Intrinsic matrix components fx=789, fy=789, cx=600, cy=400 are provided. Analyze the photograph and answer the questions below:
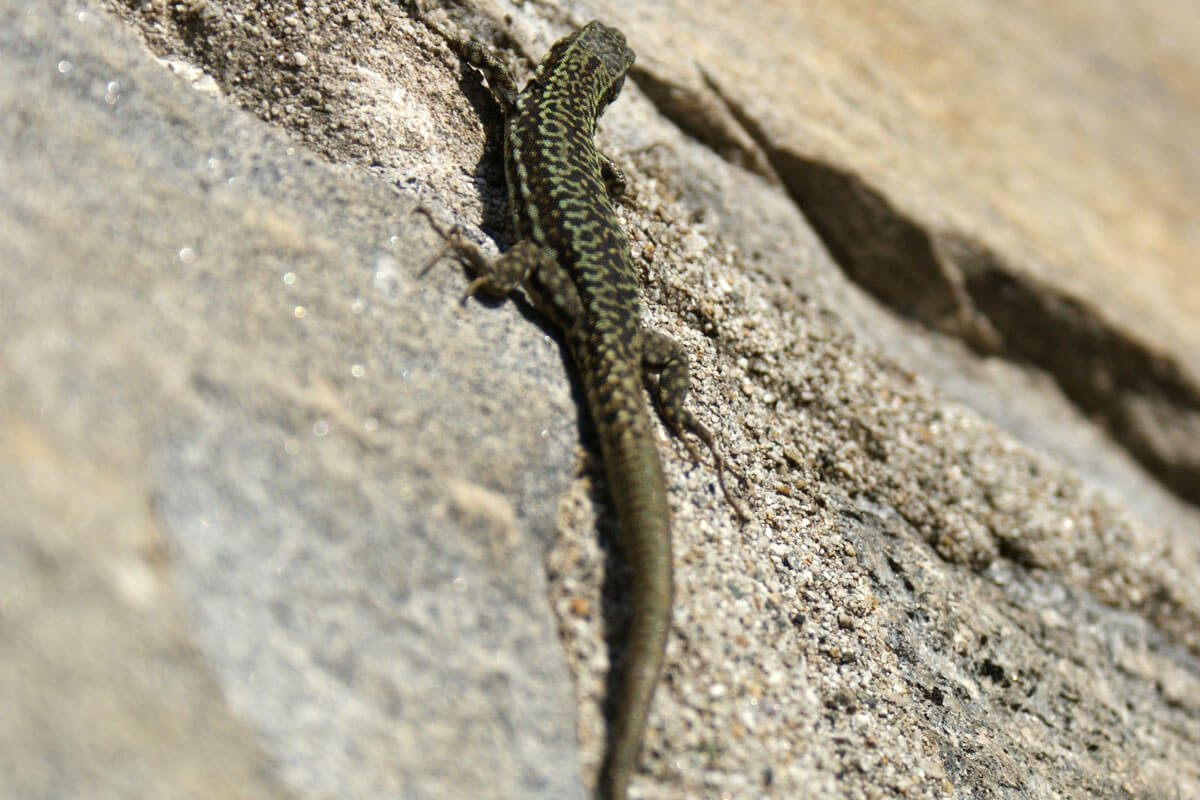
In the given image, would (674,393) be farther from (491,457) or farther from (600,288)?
(491,457)

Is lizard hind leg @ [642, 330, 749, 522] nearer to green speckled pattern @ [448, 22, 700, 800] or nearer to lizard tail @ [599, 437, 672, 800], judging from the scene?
green speckled pattern @ [448, 22, 700, 800]

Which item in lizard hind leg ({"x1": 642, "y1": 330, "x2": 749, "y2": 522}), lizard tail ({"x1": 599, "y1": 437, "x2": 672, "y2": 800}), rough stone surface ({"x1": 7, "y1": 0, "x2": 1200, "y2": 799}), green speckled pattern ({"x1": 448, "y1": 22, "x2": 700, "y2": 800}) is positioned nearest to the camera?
rough stone surface ({"x1": 7, "y1": 0, "x2": 1200, "y2": 799})

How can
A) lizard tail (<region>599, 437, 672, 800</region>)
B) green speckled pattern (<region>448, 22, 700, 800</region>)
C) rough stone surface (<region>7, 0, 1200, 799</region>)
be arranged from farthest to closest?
1. green speckled pattern (<region>448, 22, 700, 800</region>)
2. lizard tail (<region>599, 437, 672, 800</region>)
3. rough stone surface (<region>7, 0, 1200, 799</region>)

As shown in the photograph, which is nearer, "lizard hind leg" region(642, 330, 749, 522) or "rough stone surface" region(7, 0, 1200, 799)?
"rough stone surface" region(7, 0, 1200, 799)

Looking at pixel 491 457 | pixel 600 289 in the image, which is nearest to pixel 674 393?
pixel 600 289

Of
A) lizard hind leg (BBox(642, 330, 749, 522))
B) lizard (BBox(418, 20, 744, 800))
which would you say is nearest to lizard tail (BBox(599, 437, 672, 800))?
lizard (BBox(418, 20, 744, 800))

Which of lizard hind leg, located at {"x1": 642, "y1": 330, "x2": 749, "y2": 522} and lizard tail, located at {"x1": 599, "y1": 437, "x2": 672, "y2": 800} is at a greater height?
lizard hind leg, located at {"x1": 642, "y1": 330, "x2": 749, "y2": 522}

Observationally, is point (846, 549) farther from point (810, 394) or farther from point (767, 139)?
point (767, 139)

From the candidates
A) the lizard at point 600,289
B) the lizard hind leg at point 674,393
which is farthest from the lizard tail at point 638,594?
the lizard hind leg at point 674,393

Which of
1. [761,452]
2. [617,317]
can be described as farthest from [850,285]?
[617,317]
